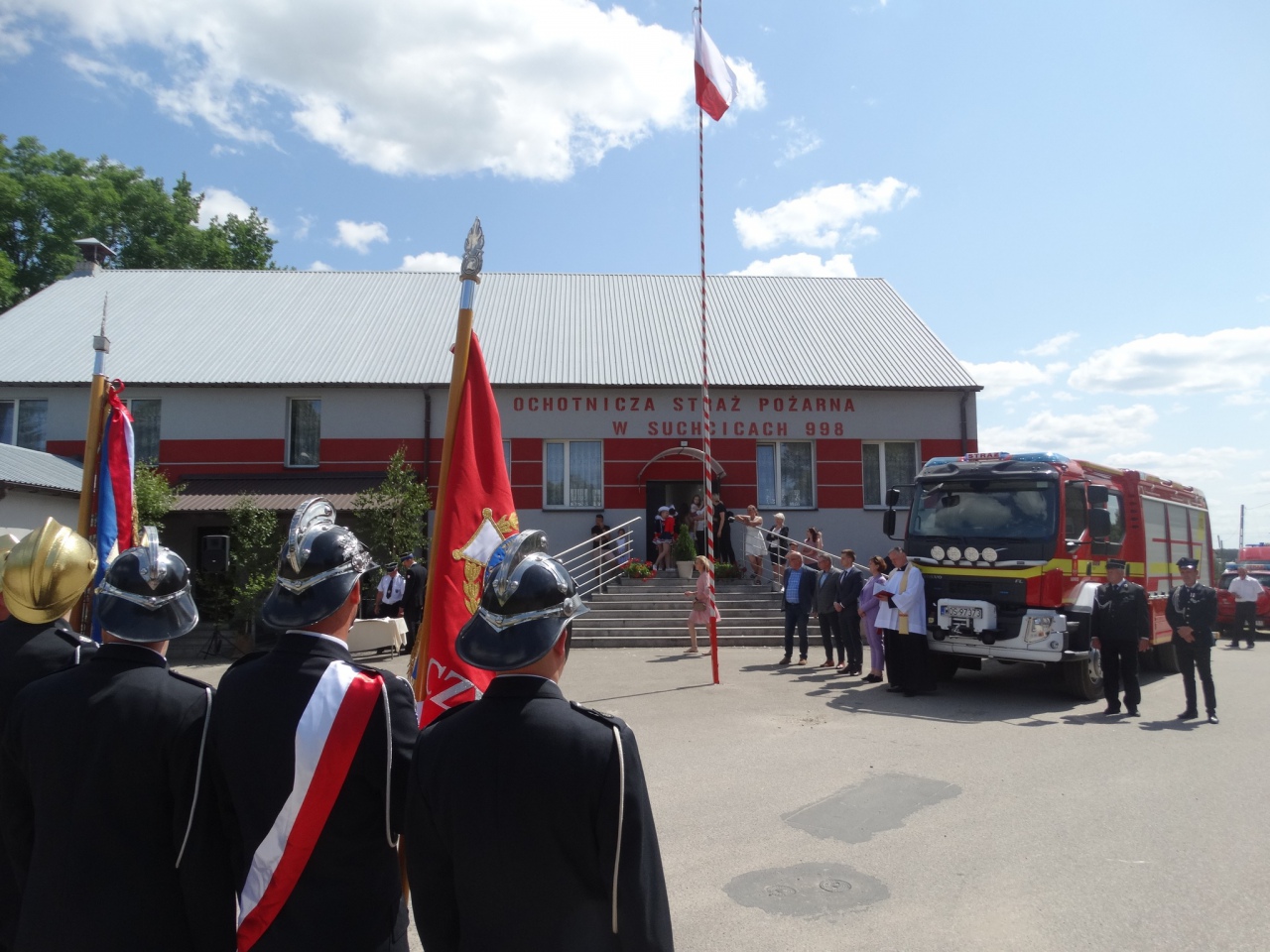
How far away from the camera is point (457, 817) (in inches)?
79.1

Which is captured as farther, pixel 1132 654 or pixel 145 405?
pixel 145 405

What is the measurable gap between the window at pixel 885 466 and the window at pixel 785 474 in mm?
1500

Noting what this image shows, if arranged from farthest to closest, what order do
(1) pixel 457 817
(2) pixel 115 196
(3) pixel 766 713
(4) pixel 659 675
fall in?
(2) pixel 115 196 < (4) pixel 659 675 < (3) pixel 766 713 < (1) pixel 457 817

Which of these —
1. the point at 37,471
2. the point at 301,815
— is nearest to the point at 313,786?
the point at 301,815

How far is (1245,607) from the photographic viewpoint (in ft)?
64.3

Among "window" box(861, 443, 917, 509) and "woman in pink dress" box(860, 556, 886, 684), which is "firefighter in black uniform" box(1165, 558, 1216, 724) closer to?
"woman in pink dress" box(860, 556, 886, 684)

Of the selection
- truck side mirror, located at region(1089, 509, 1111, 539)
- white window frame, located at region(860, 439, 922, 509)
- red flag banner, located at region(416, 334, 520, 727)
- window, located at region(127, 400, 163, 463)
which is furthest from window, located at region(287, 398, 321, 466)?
red flag banner, located at region(416, 334, 520, 727)

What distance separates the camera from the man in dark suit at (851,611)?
12.9m

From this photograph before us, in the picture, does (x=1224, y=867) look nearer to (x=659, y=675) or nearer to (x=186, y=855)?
(x=186, y=855)

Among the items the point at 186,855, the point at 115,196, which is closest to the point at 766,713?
the point at 186,855

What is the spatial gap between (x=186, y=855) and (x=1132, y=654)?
35.3 feet

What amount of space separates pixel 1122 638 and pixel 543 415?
14.5 meters

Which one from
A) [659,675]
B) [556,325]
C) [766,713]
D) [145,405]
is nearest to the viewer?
[766,713]

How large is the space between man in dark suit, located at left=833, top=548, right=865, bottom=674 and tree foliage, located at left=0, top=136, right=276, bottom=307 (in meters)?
31.4
